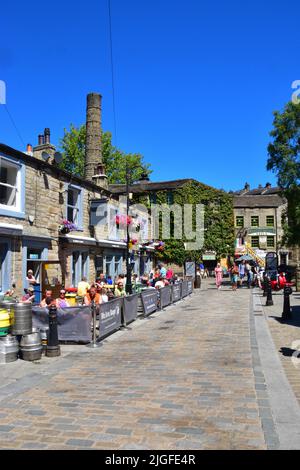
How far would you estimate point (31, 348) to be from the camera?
8.48 metres

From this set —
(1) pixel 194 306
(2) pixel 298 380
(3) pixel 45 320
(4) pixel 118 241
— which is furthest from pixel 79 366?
(4) pixel 118 241

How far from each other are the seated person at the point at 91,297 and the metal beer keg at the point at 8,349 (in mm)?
3395

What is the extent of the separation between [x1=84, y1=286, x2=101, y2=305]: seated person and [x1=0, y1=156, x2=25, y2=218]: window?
3693 mm

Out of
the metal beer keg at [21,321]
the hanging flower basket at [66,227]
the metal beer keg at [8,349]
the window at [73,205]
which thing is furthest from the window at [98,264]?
the metal beer keg at [8,349]

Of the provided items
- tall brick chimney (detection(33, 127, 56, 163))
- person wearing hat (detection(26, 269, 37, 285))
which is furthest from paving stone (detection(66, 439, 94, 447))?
tall brick chimney (detection(33, 127, 56, 163))

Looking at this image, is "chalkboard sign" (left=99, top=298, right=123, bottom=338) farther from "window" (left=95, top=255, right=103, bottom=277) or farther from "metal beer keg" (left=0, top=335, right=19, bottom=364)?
"window" (left=95, top=255, right=103, bottom=277)

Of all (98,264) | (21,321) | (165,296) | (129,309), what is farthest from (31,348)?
(98,264)

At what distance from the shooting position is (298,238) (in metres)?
27.1

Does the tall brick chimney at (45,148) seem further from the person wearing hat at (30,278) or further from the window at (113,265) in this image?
the window at (113,265)

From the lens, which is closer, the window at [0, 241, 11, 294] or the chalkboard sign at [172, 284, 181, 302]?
the window at [0, 241, 11, 294]

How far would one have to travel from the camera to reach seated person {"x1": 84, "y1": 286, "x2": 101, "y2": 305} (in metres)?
11.9

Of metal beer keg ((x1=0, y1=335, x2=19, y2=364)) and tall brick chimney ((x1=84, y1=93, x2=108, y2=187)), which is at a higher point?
tall brick chimney ((x1=84, y1=93, x2=108, y2=187))

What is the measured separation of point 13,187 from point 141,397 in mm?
9785
